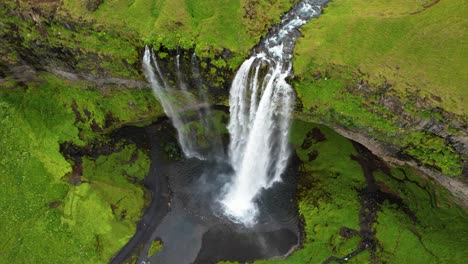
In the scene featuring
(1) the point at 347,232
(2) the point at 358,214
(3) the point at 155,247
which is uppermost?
(3) the point at 155,247

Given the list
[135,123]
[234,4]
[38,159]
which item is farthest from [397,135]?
[38,159]

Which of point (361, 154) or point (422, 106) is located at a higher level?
point (422, 106)

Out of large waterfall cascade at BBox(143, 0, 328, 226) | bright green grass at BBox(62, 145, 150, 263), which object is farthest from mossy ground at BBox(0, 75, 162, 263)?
large waterfall cascade at BBox(143, 0, 328, 226)

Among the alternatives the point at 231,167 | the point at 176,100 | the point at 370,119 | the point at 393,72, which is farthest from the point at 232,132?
the point at 393,72

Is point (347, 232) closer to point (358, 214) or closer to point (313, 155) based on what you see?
point (358, 214)

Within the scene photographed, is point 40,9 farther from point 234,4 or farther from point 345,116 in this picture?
point 345,116

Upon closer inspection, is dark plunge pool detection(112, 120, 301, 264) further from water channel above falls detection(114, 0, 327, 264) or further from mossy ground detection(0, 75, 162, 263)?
mossy ground detection(0, 75, 162, 263)

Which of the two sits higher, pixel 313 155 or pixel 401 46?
pixel 401 46
